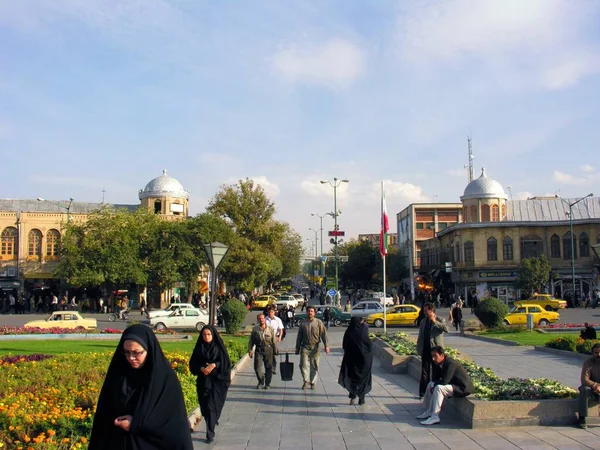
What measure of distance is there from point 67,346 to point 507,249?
146 feet

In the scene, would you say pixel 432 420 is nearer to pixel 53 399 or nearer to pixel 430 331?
pixel 430 331

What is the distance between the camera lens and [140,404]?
4.12 meters

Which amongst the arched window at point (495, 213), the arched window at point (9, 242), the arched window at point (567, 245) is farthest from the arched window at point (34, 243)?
the arched window at point (567, 245)

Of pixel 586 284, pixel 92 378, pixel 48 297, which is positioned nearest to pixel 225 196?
pixel 48 297

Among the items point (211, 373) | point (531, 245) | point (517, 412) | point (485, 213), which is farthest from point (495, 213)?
point (211, 373)

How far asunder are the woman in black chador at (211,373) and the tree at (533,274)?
45378mm

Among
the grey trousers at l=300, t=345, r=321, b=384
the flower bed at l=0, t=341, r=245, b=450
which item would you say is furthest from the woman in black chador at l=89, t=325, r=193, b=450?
the grey trousers at l=300, t=345, r=321, b=384

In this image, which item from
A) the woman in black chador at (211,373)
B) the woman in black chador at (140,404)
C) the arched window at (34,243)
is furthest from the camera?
the arched window at (34,243)

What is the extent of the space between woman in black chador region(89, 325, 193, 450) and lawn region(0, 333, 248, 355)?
51.0ft

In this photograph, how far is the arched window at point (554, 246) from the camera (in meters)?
57.3

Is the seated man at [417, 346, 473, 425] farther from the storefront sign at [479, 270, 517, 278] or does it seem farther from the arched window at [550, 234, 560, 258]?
the arched window at [550, 234, 560, 258]

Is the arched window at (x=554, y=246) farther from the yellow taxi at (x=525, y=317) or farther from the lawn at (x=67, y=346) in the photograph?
the lawn at (x=67, y=346)

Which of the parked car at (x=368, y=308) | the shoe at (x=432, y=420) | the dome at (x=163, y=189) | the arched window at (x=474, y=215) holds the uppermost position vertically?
the dome at (x=163, y=189)

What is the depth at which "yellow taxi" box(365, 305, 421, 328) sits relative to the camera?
34219 millimetres
